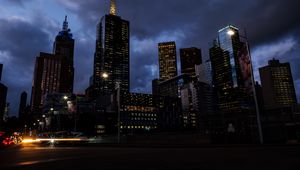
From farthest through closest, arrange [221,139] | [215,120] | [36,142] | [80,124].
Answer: [80,124]
[215,120]
[36,142]
[221,139]

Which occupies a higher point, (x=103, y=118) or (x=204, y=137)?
(x=103, y=118)

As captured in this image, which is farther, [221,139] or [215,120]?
[215,120]

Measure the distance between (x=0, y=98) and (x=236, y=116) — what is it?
166 meters

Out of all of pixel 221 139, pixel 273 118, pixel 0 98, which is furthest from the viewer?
pixel 0 98

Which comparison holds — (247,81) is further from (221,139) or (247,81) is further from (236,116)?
(236,116)

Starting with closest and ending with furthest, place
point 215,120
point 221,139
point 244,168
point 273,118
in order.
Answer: point 244,168 < point 221,139 < point 273,118 < point 215,120

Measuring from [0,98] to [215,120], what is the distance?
511ft

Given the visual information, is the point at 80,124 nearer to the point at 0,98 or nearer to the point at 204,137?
the point at 0,98

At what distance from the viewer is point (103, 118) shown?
197m

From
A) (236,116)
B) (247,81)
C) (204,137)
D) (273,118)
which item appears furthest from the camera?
(236,116)

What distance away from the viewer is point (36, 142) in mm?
46875

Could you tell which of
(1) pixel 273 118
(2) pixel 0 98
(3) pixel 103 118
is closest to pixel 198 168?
(1) pixel 273 118

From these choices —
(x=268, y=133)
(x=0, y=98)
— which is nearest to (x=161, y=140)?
(x=268, y=133)

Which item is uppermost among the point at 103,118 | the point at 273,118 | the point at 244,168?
the point at 103,118
